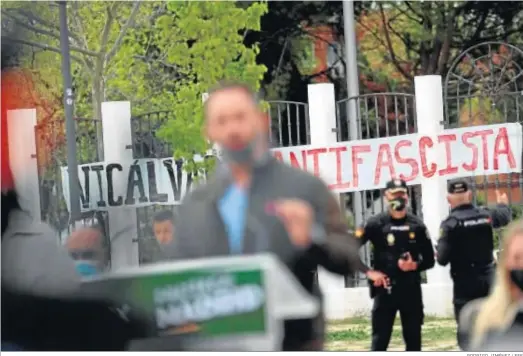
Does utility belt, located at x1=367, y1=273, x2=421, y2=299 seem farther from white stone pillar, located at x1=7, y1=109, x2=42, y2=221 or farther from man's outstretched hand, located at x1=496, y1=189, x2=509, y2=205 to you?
white stone pillar, located at x1=7, y1=109, x2=42, y2=221

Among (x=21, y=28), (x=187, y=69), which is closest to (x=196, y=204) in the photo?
(x=187, y=69)

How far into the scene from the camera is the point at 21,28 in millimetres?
4742

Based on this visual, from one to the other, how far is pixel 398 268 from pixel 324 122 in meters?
0.74

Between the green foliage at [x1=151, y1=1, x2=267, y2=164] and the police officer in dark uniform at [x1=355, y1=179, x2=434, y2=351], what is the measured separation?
71 centimetres

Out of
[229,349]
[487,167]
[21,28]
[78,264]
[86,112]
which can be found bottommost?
[229,349]

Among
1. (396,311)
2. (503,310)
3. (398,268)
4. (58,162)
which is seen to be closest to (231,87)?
(58,162)

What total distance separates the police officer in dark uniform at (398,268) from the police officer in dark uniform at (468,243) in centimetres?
8

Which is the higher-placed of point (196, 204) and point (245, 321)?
point (196, 204)

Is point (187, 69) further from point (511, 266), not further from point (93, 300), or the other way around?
point (511, 266)

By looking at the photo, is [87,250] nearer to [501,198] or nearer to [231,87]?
[231,87]

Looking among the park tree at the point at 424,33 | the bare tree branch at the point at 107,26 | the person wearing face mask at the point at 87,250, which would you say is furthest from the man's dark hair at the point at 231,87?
the park tree at the point at 424,33

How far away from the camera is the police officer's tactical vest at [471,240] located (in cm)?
438

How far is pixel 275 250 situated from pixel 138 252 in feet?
1.87

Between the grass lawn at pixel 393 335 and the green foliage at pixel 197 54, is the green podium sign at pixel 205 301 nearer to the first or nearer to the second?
the grass lawn at pixel 393 335
